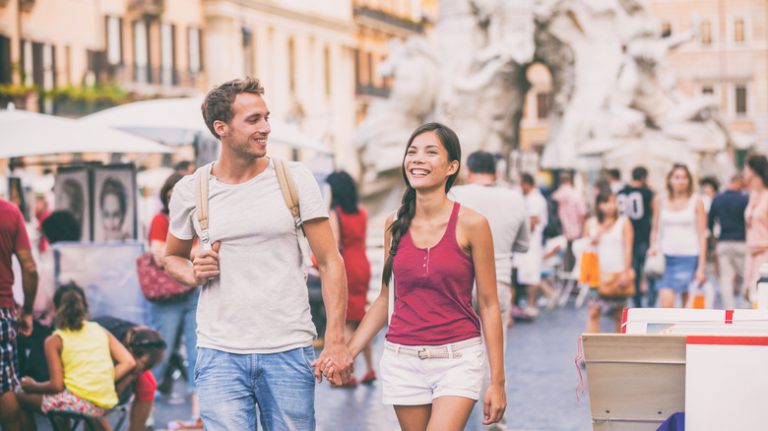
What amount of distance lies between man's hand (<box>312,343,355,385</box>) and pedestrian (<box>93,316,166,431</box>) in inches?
124

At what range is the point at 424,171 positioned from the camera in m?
5.72

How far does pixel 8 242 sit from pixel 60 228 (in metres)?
3.19

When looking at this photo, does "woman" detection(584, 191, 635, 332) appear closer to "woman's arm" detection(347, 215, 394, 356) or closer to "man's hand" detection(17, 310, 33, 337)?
"man's hand" detection(17, 310, 33, 337)

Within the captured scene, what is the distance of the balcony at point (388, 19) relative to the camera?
234 ft

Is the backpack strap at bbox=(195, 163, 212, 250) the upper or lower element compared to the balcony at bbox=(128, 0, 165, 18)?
lower

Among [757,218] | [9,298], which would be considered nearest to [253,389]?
[9,298]

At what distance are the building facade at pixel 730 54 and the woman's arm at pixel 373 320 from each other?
5964 centimetres

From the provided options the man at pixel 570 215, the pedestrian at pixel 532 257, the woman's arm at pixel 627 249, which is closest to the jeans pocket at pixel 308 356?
the woman's arm at pixel 627 249

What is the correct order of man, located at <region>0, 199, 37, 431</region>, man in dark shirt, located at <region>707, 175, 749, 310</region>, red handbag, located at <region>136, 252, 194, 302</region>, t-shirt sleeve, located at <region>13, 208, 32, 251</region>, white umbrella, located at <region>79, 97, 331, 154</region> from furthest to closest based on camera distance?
man in dark shirt, located at <region>707, 175, 749, 310</region> < white umbrella, located at <region>79, 97, 331, 154</region> < red handbag, located at <region>136, 252, 194, 302</region> < t-shirt sleeve, located at <region>13, 208, 32, 251</region> < man, located at <region>0, 199, 37, 431</region>

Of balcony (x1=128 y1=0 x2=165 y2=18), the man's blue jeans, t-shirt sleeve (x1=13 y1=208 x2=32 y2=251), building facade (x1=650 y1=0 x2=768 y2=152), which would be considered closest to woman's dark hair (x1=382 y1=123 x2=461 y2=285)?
the man's blue jeans

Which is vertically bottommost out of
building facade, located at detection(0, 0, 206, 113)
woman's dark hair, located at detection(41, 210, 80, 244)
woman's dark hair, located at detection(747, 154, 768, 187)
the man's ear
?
woman's dark hair, located at detection(41, 210, 80, 244)

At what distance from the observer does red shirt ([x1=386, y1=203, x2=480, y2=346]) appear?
5.55 m

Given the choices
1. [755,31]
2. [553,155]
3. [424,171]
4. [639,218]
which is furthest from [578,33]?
[755,31]

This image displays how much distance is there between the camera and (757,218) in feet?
37.1
